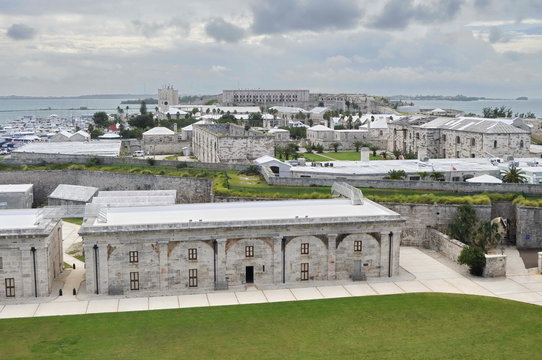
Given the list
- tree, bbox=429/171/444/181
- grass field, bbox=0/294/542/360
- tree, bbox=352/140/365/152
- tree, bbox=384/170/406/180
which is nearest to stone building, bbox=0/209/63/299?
grass field, bbox=0/294/542/360

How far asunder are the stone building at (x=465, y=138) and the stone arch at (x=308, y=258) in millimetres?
30865

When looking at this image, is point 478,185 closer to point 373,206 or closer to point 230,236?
point 373,206

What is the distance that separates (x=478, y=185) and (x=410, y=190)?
17.5ft

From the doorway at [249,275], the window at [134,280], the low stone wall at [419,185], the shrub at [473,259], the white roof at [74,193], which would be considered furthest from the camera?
the white roof at [74,193]

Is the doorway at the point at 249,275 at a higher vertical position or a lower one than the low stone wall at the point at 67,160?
lower

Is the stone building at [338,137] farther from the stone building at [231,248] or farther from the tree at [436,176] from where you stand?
the stone building at [231,248]

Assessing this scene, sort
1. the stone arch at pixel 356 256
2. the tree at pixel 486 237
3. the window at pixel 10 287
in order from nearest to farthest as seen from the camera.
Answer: the window at pixel 10 287
the stone arch at pixel 356 256
the tree at pixel 486 237

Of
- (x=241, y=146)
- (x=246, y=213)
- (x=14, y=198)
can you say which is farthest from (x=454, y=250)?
(x=241, y=146)

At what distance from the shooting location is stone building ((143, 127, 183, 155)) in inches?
3846

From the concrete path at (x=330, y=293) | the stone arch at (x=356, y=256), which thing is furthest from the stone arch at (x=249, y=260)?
the stone arch at (x=356, y=256)

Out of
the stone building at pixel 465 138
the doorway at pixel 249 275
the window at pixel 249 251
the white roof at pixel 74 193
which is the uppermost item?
the stone building at pixel 465 138

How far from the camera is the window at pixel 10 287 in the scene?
3117 centimetres

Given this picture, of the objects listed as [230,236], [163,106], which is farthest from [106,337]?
[163,106]

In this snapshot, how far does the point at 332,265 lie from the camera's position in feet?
114
